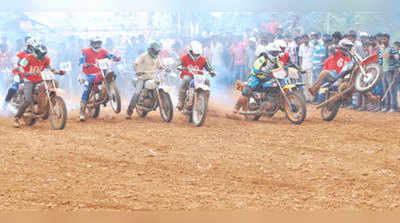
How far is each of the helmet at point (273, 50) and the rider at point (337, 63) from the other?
3.60 ft

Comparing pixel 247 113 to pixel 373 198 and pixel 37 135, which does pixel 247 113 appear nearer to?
pixel 37 135

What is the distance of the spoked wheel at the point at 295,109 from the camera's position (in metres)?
A: 9.19

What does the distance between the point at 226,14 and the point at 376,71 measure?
4.74m

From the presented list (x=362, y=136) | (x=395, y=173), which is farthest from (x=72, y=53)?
(x=395, y=173)

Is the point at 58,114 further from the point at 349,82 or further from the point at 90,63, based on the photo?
the point at 349,82

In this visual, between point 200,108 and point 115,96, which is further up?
point 115,96

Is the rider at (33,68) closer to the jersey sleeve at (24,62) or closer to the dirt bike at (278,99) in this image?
the jersey sleeve at (24,62)

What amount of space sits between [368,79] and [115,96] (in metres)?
4.23

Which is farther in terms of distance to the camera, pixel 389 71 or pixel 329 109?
pixel 389 71

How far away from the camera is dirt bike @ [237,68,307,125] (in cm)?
925

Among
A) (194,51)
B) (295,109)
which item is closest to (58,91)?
(194,51)

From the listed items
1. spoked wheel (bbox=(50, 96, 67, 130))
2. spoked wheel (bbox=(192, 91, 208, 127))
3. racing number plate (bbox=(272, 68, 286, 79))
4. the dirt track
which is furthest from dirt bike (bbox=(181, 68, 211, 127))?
spoked wheel (bbox=(50, 96, 67, 130))

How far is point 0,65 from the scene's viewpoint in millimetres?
14125

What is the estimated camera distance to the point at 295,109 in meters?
9.38
